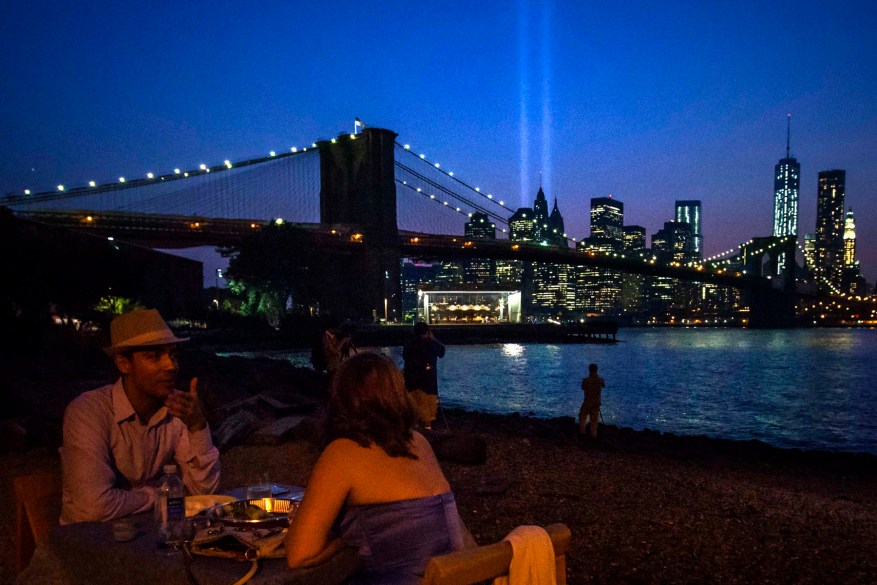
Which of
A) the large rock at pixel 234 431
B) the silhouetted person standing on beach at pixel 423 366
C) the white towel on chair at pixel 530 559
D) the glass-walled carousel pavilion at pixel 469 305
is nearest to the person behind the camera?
the white towel on chair at pixel 530 559

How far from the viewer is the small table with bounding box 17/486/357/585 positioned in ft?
A: 5.98

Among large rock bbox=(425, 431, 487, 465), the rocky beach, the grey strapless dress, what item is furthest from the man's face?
large rock bbox=(425, 431, 487, 465)

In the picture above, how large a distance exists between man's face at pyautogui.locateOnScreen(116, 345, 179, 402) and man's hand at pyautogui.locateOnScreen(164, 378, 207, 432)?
0.06 meters

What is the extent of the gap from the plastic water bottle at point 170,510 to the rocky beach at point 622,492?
2.59 ft

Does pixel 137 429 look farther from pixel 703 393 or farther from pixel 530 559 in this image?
pixel 703 393

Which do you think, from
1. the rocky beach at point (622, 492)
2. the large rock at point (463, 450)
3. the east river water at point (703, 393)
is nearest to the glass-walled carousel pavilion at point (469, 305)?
the east river water at point (703, 393)

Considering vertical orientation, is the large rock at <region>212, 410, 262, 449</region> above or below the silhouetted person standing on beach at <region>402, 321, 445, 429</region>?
below

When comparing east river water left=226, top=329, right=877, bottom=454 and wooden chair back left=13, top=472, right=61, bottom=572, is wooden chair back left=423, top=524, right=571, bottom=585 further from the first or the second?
east river water left=226, top=329, right=877, bottom=454

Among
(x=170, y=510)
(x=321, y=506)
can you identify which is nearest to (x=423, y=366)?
(x=170, y=510)

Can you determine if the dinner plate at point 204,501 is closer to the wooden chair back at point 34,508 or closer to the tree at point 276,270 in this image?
the wooden chair back at point 34,508

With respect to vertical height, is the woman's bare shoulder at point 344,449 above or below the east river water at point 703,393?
above

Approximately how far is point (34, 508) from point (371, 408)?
160 centimetres

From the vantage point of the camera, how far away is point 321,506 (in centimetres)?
184

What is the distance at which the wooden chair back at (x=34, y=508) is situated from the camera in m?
2.53
